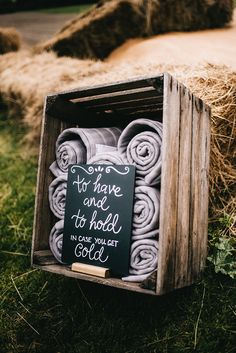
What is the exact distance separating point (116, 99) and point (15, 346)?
138 cm

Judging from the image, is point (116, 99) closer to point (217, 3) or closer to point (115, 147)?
point (115, 147)

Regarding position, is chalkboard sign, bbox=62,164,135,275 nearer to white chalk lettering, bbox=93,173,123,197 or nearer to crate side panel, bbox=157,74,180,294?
white chalk lettering, bbox=93,173,123,197

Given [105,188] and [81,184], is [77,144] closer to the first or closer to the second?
[81,184]

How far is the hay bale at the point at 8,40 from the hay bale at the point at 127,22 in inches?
29.0

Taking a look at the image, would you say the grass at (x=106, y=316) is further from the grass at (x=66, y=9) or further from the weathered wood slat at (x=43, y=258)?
the grass at (x=66, y=9)

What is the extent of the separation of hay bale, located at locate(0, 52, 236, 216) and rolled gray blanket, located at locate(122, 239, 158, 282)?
63 centimetres

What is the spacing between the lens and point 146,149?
1821 mm

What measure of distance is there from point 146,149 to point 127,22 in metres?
3.19

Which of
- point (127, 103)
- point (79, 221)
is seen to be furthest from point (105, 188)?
point (127, 103)

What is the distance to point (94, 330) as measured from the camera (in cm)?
201

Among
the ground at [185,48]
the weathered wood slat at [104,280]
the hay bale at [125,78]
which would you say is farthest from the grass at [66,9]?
the weathered wood slat at [104,280]

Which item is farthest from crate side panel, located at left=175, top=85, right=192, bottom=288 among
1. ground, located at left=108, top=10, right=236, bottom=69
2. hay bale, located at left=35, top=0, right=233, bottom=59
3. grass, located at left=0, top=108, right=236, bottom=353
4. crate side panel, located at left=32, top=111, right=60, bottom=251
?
hay bale, located at left=35, top=0, right=233, bottom=59

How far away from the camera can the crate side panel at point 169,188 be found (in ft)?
5.17

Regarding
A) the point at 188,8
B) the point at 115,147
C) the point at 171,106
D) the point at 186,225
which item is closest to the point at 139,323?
the point at 186,225
